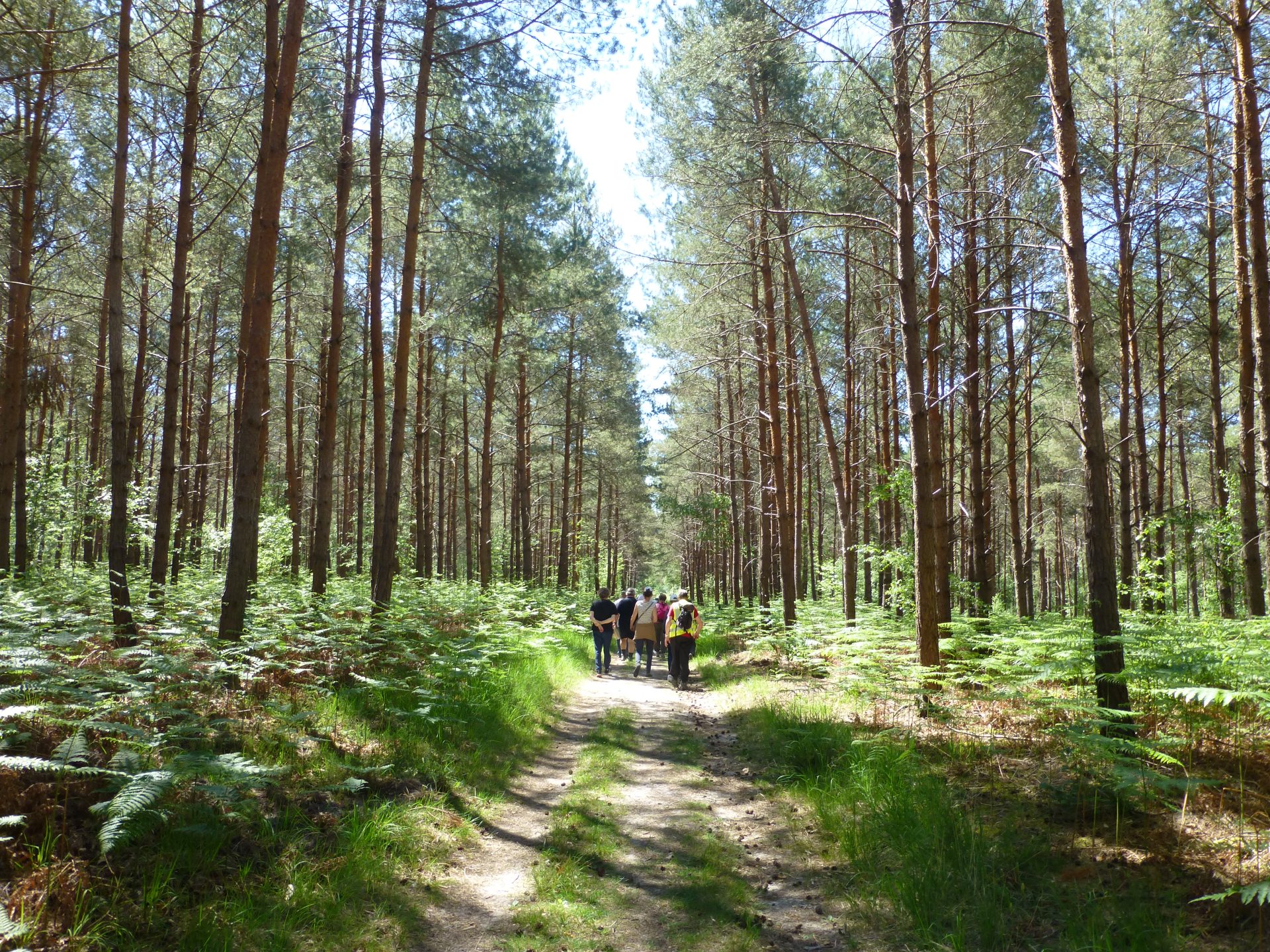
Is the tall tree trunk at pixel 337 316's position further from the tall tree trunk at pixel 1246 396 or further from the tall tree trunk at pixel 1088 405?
the tall tree trunk at pixel 1246 396

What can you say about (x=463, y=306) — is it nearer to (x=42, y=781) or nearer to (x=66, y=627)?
(x=66, y=627)

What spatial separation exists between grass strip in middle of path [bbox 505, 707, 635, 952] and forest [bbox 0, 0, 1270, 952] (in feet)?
0.11

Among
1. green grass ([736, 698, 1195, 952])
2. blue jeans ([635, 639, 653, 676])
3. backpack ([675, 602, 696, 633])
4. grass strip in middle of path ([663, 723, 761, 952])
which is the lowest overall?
blue jeans ([635, 639, 653, 676])

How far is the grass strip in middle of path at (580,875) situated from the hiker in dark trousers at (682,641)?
529 centimetres

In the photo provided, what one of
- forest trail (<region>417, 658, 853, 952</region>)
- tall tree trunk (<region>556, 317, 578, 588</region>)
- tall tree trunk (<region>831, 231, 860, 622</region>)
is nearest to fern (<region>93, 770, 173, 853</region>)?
forest trail (<region>417, 658, 853, 952</region>)

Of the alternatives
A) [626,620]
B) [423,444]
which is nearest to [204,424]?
[423,444]

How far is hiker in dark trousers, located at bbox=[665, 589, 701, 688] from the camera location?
1202 centimetres

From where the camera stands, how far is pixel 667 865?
4.56 m

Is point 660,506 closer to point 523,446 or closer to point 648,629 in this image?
point 523,446

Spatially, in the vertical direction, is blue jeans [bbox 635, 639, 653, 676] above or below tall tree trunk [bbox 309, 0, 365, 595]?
below

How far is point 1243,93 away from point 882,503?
40.0ft

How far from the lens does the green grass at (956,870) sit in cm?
316

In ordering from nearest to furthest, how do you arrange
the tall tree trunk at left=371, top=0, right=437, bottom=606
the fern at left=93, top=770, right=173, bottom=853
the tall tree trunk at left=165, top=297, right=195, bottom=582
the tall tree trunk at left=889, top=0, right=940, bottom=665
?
the fern at left=93, top=770, right=173, bottom=853 → the tall tree trunk at left=889, top=0, right=940, bottom=665 → the tall tree trunk at left=371, top=0, right=437, bottom=606 → the tall tree trunk at left=165, top=297, right=195, bottom=582

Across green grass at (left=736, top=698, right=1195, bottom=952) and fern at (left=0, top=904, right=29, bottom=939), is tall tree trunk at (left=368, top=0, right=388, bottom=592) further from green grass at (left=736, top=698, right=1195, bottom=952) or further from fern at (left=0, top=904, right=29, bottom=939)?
fern at (left=0, top=904, right=29, bottom=939)
